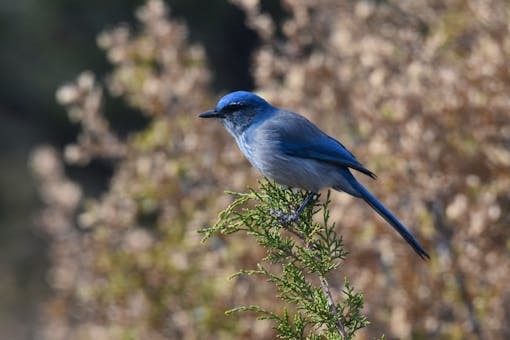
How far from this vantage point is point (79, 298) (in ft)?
23.1

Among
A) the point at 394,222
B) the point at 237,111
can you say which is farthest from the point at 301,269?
the point at 237,111

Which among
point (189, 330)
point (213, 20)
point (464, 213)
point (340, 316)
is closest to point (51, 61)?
point (213, 20)

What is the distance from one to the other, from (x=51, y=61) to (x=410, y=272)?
14.7 meters

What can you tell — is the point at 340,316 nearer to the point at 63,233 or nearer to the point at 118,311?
the point at 118,311

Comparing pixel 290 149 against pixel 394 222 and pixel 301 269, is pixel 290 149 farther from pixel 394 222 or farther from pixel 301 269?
pixel 301 269

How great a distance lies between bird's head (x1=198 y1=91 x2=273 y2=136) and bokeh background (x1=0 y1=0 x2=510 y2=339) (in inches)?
41.2

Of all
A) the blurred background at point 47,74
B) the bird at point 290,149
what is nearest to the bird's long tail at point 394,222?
the bird at point 290,149

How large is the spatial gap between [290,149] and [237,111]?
0.46 meters

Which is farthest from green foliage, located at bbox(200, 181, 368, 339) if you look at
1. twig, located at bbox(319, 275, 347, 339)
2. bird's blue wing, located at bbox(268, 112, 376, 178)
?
bird's blue wing, located at bbox(268, 112, 376, 178)

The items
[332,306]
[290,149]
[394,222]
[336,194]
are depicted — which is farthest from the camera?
[336,194]

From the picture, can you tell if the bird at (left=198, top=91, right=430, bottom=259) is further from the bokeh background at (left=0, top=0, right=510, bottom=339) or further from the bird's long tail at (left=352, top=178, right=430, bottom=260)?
the bokeh background at (left=0, top=0, right=510, bottom=339)

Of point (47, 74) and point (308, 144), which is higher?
point (47, 74)

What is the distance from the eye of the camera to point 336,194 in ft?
19.5

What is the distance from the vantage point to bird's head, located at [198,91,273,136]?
507cm
